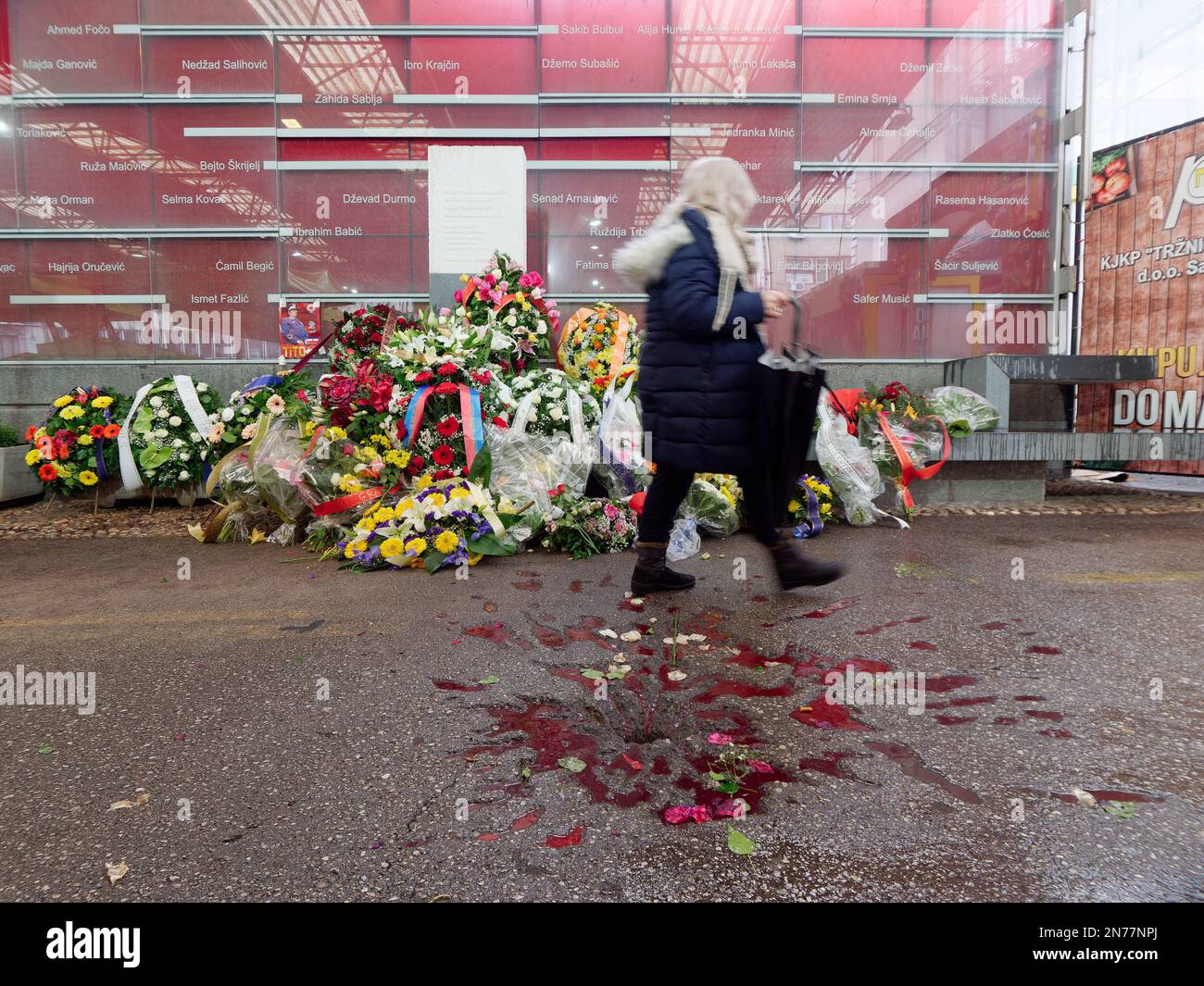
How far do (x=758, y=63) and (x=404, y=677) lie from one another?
302 inches

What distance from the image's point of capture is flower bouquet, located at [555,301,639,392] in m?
5.74

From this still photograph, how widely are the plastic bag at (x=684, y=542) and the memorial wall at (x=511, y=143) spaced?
4.09m

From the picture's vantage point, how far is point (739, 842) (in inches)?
55.6

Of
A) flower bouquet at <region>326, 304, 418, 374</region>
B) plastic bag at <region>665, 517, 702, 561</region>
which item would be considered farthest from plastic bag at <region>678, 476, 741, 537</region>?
flower bouquet at <region>326, 304, 418, 374</region>

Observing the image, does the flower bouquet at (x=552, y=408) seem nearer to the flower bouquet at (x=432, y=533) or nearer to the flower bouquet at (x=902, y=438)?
the flower bouquet at (x=432, y=533)

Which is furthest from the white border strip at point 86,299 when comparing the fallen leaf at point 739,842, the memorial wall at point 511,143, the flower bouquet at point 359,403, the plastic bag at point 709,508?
the fallen leaf at point 739,842

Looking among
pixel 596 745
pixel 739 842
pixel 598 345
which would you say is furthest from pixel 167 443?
pixel 739 842

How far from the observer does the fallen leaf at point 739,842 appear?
1.39 m

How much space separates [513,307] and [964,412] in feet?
12.9

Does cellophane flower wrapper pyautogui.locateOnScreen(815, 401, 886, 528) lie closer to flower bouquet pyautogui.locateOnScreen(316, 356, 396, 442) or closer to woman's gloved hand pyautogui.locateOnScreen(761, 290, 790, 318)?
woman's gloved hand pyautogui.locateOnScreen(761, 290, 790, 318)

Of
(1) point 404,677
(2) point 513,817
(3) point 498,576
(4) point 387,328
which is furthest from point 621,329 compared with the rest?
(2) point 513,817

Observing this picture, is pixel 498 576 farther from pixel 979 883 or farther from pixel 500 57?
pixel 500 57

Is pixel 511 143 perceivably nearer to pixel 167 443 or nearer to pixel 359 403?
pixel 359 403
